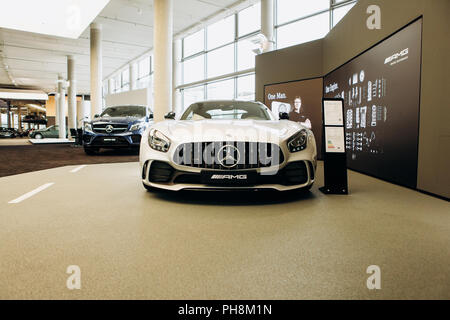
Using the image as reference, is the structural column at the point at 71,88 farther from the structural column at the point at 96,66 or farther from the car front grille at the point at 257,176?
the car front grille at the point at 257,176

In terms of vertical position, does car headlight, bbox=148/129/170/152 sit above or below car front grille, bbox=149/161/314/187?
above

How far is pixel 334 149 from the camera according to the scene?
11.9 feet

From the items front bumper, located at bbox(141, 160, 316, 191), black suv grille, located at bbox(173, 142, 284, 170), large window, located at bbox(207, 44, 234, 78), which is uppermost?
large window, located at bbox(207, 44, 234, 78)

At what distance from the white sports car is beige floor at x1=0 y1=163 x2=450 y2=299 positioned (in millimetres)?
222

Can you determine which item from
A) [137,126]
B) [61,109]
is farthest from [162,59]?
[61,109]

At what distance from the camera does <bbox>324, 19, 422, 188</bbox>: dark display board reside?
12.3ft

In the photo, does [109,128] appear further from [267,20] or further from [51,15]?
[51,15]

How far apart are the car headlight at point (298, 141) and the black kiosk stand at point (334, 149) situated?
0.68m

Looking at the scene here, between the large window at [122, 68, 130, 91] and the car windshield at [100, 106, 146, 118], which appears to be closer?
the car windshield at [100, 106, 146, 118]

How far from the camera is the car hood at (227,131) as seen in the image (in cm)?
279

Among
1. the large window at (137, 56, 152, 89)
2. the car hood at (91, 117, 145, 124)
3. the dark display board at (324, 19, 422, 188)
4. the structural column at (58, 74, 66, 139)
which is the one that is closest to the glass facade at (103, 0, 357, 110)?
the car hood at (91, 117, 145, 124)

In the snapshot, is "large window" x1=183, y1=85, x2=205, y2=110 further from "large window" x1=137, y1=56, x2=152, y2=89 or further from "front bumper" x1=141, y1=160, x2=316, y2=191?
"front bumper" x1=141, y1=160, x2=316, y2=191

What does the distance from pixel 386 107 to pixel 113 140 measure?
5.87 metres
